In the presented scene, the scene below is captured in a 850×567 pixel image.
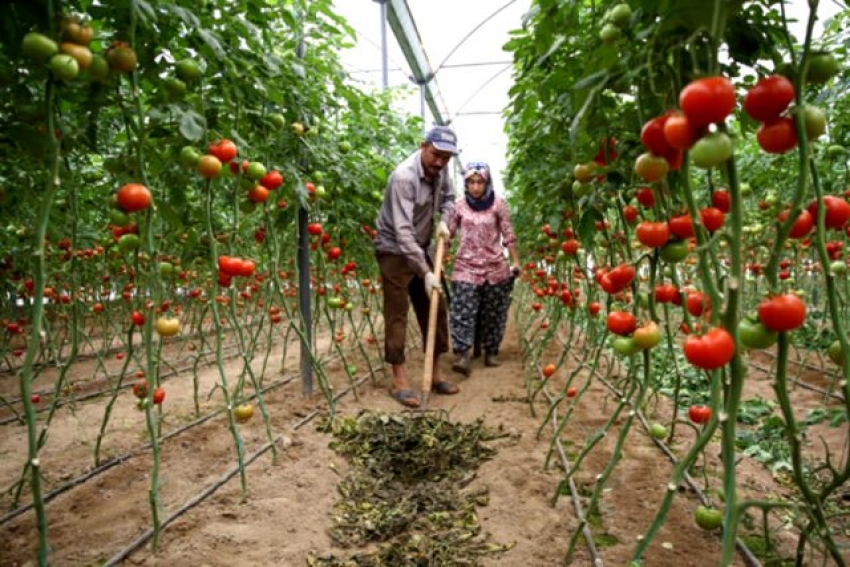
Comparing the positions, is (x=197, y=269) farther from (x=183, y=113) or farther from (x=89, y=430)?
(x=183, y=113)

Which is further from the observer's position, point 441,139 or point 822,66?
point 441,139

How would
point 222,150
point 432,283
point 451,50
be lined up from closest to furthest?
1. point 222,150
2. point 432,283
3. point 451,50

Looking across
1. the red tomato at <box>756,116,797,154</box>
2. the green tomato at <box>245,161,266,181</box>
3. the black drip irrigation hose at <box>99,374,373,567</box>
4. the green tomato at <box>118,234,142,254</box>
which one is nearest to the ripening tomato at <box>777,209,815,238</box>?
the red tomato at <box>756,116,797,154</box>

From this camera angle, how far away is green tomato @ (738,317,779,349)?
82 cm

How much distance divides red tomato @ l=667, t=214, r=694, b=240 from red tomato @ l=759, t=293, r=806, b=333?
0.35 metres

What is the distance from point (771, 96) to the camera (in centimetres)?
77

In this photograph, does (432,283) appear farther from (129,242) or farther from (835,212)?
(835,212)

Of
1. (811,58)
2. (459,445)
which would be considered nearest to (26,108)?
(811,58)

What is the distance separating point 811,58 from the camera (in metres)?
0.96

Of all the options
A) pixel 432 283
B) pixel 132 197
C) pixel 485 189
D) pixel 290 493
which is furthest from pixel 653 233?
pixel 485 189

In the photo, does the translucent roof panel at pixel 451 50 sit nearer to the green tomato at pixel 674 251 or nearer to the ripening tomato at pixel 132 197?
the ripening tomato at pixel 132 197

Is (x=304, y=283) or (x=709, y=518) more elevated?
(x=304, y=283)

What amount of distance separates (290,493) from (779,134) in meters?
1.98

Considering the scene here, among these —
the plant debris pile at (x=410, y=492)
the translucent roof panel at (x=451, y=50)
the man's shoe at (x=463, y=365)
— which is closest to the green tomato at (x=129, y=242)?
the plant debris pile at (x=410, y=492)
